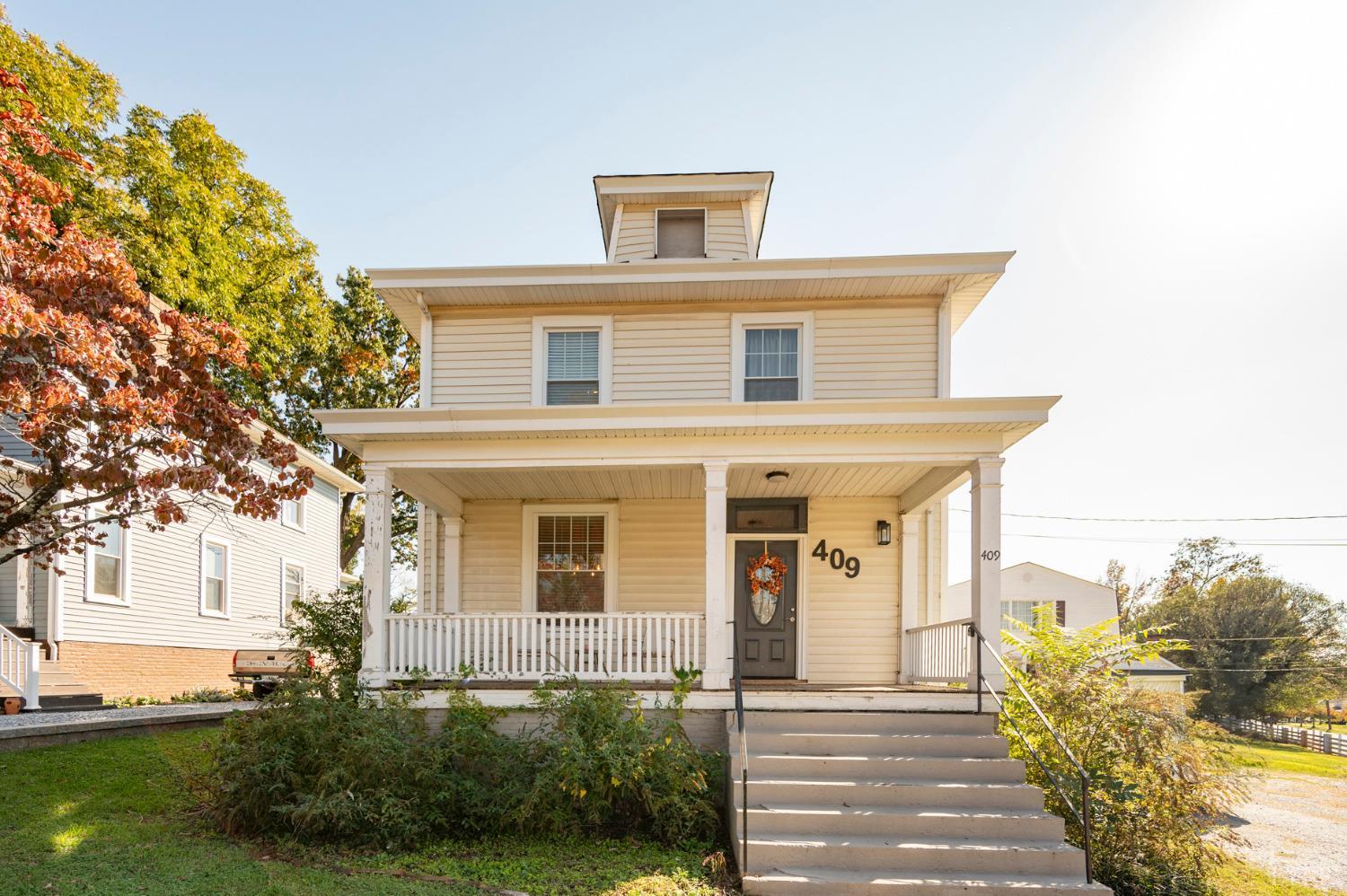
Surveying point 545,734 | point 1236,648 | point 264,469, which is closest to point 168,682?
point 264,469

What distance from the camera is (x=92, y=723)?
33.4 ft

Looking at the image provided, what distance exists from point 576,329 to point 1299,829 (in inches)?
547

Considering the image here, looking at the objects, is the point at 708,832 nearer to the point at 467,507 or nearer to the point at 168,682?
the point at 467,507

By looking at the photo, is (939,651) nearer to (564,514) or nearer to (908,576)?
(908,576)

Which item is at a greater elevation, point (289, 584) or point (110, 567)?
point (110, 567)

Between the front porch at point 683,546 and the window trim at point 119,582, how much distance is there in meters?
6.49

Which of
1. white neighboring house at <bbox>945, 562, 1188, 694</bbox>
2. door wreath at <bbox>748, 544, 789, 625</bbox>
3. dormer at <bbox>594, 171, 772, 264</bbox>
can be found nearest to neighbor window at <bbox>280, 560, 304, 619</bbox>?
dormer at <bbox>594, 171, 772, 264</bbox>

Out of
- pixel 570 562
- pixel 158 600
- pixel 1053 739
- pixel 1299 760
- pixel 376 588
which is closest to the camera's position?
pixel 1053 739

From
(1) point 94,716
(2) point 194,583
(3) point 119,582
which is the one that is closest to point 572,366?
(1) point 94,716

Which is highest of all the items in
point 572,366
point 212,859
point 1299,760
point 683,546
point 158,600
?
point 572,366

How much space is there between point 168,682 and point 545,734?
11.9 meters

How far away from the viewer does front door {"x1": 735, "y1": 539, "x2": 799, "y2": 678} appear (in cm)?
1147

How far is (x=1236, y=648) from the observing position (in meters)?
36.7

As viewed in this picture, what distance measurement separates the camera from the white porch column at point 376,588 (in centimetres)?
898
